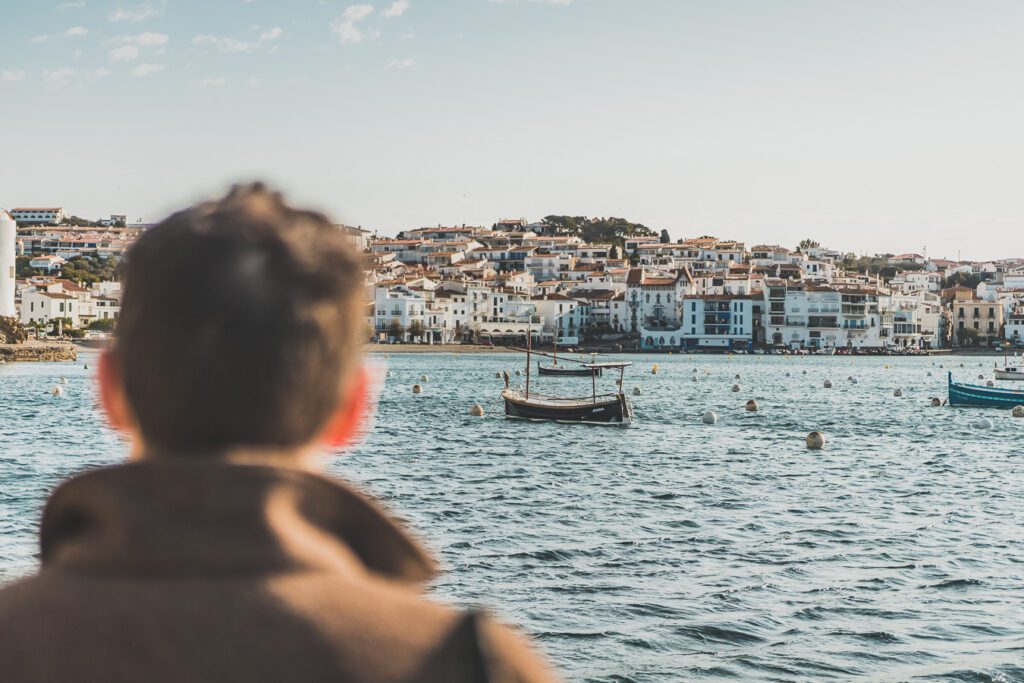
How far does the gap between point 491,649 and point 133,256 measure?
0.50 meters

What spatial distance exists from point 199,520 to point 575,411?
1529 inches

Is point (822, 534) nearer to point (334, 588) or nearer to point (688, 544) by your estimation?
point (688, 544)

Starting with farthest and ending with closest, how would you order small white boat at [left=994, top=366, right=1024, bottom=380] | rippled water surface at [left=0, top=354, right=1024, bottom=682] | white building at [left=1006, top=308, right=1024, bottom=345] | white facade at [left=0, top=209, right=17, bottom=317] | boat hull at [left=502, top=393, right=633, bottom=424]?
1. white building at [left=1006, top=308, right=1024, bottom=345]
2. white facade at [left=0, top=209, right=17, bottom=317]
3. small white boat at [left=994, top=366, right=1024, bottom=380]
4. boat hull at [left=502, top=393, right=633, bottom=424]
5. rippled water surface at [left=0, top=354, right=1024, bottom=682]

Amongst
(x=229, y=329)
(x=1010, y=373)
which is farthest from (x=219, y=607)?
(x=1010, y=373)

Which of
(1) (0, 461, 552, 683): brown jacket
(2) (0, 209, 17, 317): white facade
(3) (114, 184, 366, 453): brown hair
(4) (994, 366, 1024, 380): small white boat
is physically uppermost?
(2) (0, 209, 17, 317): white facade

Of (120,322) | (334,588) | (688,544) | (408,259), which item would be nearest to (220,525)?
(334,588)

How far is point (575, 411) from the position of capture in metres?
39.8

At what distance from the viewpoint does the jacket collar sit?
103 centimetres

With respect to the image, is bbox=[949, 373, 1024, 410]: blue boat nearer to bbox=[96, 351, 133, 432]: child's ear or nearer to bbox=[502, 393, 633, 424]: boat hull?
bbox=[502, 393, 633, 424]: boat hull

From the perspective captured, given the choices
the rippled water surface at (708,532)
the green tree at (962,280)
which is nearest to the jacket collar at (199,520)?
the rippled water surface at (708,532)

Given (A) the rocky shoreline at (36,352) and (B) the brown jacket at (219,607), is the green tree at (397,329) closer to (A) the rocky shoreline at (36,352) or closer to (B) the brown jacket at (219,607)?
(A) the rocky shoreline at (36,352)

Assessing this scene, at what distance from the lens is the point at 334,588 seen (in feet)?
3.39

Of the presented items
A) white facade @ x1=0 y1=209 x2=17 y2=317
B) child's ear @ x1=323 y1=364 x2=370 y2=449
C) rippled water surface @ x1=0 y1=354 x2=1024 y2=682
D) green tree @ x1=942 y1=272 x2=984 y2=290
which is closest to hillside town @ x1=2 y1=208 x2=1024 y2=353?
white facade @ x1=0 y1=209 x2=17 y2=317

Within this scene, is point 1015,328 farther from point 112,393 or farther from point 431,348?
point 112,393
